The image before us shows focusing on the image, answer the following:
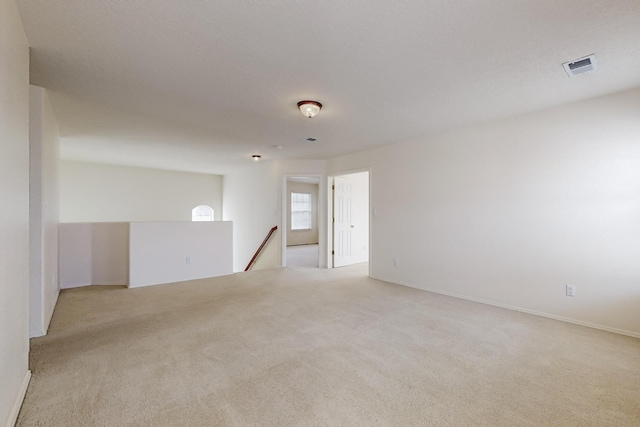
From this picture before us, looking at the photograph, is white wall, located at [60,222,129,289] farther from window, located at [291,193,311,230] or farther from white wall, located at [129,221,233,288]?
window, located at [291,193,311,230]

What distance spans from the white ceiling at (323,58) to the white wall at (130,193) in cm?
385

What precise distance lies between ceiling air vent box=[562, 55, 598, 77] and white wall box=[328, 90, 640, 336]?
88 cm

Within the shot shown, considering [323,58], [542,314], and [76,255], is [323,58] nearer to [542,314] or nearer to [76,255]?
[542,314]

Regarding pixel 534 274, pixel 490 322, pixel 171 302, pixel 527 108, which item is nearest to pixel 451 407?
pixel 490 322

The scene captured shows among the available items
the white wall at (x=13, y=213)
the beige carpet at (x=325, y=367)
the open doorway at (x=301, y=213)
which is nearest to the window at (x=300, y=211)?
the open doorway at (x=301, y=213)

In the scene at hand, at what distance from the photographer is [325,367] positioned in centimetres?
218

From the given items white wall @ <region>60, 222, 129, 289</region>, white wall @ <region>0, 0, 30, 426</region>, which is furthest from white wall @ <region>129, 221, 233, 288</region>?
white wall @ <region>0, 0, 30, 426</region>

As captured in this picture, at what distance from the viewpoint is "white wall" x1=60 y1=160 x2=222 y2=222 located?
271 inches

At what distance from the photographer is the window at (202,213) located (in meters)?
8.85

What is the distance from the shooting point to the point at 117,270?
493 centimetres

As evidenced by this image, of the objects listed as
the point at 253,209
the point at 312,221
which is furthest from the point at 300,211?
the point at 253,209

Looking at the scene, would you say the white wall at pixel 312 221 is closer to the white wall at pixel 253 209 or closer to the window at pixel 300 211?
the window at pixel 300 211

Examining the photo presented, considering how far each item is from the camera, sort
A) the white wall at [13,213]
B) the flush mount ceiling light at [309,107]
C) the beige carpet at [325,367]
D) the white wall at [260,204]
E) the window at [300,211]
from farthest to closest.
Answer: the window at [300,211] → the white wall at [260,204] → the flush mount ceiling light at [309,107] → the beige carpet at [325,367] → the white wall at [13,213]

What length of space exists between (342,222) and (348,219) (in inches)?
9.8
